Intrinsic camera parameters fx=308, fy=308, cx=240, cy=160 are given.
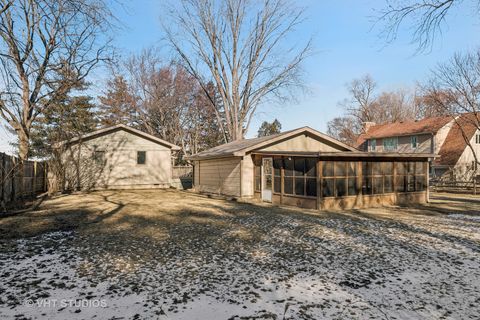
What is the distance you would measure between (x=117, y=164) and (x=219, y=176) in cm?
741

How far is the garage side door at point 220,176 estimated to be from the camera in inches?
653

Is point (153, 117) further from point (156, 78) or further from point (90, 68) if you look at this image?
point (90, 68)

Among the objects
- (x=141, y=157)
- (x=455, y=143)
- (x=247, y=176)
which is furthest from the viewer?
(x=455, y=143)

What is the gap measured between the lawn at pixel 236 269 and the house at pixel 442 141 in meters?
21.9

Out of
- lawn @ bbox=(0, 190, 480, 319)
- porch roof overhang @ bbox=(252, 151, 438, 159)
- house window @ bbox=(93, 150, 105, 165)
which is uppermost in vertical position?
house window @ bbox=(93, 150, 105, 165)

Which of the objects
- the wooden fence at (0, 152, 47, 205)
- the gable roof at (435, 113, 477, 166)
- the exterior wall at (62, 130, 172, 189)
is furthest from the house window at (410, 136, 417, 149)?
the wooden fence at (0, 152, 47, 205)

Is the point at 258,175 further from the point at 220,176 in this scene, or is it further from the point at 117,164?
the point at 117,164

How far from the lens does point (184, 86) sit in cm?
3331

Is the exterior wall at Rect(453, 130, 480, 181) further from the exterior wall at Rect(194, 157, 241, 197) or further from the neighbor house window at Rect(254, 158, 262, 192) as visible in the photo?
the exterior wall at Rect(194, 157, 241, 197)

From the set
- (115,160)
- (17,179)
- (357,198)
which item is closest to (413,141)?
(357,198)

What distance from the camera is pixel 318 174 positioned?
40.5ft

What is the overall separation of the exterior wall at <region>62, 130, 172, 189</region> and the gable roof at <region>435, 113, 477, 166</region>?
24.9 metres

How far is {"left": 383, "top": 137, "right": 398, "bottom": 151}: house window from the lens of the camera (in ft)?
108

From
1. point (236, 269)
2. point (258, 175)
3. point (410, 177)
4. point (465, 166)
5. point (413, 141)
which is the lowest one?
point (236, 269)
